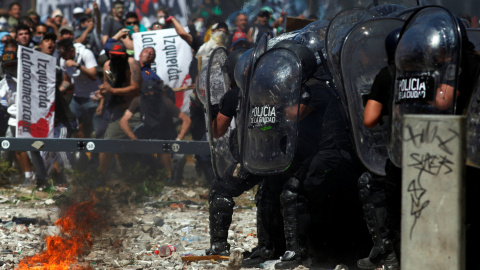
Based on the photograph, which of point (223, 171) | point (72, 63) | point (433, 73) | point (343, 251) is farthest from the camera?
point (72, 63)

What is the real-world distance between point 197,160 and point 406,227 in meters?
7.03

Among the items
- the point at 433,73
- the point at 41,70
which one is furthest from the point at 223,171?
the point at 41,70

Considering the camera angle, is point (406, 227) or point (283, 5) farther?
point (283, 5)

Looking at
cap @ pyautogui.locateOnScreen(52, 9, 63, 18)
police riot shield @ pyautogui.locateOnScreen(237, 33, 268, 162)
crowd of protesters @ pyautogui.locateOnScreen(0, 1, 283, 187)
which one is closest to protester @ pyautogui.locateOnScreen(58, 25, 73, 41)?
crowd of protesters @ pyautogui.locateOnScreen(0, 1, 283, 187)

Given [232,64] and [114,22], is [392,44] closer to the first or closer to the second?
[232,64]

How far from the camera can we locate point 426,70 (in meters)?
4.88

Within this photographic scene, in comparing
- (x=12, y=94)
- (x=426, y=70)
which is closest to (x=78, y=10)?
(x=12, y=94)

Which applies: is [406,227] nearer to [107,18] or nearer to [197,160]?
[197,160]

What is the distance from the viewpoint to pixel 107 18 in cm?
1267

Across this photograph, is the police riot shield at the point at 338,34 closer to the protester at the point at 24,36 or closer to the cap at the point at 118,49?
the cap at the point at 118,49

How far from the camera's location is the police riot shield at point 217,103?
727 cm

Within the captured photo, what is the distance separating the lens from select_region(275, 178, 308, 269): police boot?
21.4ft

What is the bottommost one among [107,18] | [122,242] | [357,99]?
[122,242]

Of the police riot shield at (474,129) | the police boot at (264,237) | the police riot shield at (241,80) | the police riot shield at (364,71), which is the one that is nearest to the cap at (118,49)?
the police riot shield at (241,80)
